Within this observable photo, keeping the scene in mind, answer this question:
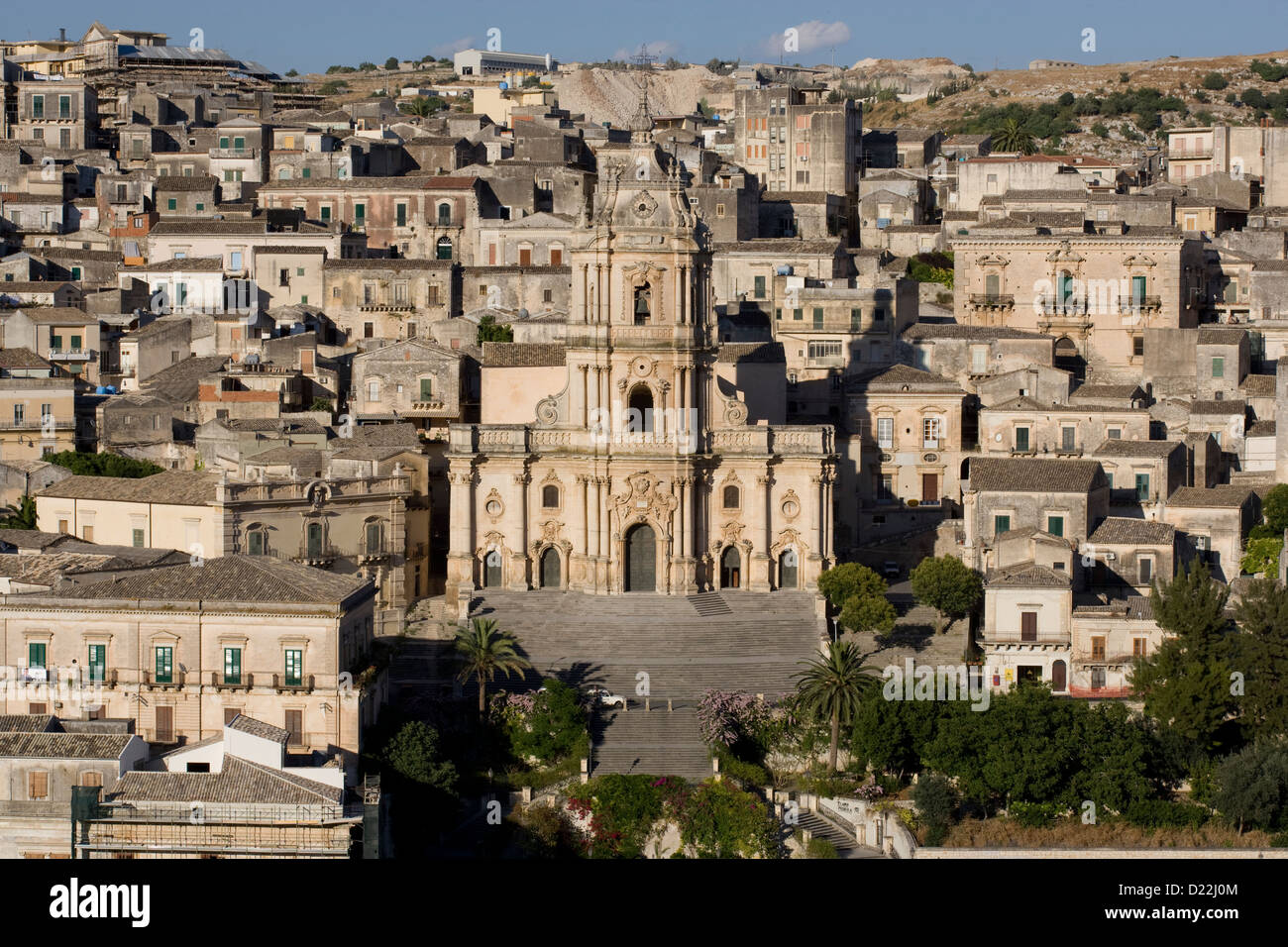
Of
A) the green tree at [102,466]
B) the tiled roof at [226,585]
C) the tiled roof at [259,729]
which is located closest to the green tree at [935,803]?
the tiled roof at [226,585]

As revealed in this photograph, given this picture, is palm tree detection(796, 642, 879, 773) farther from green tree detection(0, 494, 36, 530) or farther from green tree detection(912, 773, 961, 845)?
green tree detection(0, 494, 36, 530)

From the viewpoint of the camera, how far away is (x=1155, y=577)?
66.1 meters

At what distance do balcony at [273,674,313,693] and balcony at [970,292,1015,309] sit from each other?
40.1 meters

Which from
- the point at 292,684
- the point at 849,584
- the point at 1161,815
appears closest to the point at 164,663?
the point at 292,684

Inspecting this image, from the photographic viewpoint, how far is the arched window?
222 feet

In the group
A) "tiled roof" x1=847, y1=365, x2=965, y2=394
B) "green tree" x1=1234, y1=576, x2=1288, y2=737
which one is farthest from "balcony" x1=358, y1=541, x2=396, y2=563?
"green tree" x1=1234, y1=576, x2=1288, y2=737

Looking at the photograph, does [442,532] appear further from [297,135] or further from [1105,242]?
[297,135]

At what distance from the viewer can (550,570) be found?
225 ft

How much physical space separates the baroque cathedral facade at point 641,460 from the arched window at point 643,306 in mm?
49

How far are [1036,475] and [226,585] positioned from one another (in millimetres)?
22072

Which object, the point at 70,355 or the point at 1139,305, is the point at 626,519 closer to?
the point at 70,355

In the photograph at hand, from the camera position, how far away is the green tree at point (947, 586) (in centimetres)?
6494

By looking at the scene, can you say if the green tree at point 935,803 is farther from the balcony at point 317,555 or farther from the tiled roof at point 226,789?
the balcony at point 317,555
